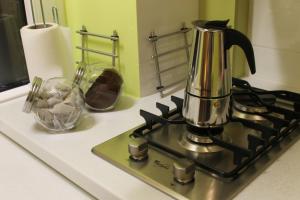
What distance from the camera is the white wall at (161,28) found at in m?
1.06

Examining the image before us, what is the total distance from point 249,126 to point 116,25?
49 cm

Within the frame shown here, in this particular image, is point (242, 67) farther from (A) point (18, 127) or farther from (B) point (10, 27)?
(B) point (10, 27)

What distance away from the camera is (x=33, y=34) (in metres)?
1.05

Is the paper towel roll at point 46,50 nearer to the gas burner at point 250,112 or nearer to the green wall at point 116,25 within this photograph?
the green wall at point 116,25

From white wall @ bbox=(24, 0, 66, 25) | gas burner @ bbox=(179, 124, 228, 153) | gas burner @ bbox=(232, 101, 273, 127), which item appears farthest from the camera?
white wall @ bbox=(24, 0, 66, 25)

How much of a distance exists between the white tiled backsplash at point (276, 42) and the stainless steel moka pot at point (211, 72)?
40cm

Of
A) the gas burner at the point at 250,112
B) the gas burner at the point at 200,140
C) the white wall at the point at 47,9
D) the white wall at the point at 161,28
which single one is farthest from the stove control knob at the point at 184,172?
the white wall at the point at 47,9

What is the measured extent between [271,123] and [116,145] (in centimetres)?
38

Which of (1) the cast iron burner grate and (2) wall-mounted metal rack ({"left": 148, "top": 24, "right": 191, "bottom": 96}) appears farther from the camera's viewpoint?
(2) wall-mounted metal rack ({"left": 148, "top": 24, "right": 191, "bottom": 96})

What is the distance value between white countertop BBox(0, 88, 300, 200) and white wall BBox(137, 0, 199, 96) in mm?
95

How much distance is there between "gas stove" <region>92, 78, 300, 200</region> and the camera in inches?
28.2

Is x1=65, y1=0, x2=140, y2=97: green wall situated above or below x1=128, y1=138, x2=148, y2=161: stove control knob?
above

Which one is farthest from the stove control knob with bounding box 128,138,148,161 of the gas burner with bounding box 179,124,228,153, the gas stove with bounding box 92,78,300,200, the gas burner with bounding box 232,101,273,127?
the gas burner with bounding box 232,101,273,127

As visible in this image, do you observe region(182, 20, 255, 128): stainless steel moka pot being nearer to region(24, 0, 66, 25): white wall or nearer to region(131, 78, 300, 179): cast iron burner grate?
region(131, 78, 300, 179): cast iron burner grate
